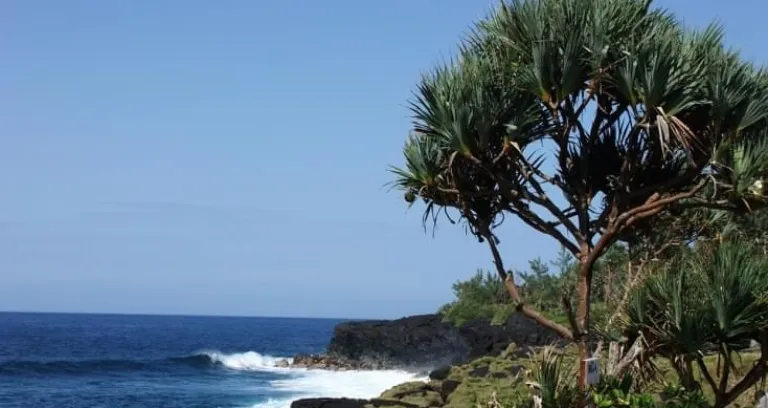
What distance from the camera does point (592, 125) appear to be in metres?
10.6

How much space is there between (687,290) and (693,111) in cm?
170

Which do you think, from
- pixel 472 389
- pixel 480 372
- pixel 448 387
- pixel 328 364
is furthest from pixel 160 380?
pixel 472 389

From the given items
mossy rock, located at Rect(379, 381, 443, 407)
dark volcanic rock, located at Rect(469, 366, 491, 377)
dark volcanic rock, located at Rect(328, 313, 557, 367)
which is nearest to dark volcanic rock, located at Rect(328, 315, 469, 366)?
dark volcanic rock, located at Rect(328, 313, 557, 367)

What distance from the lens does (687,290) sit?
34.1 ft

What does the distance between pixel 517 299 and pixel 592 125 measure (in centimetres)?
183

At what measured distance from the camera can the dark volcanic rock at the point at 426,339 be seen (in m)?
40.4

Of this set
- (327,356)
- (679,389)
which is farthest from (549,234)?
(327,356)

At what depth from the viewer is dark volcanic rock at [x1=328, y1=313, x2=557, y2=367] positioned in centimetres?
4044

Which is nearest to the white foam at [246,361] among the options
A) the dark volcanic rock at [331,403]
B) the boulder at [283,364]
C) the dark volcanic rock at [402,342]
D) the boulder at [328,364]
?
the boulder at [283,364]

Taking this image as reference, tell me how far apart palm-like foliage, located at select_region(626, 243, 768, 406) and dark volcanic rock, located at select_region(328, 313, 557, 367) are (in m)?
28.0

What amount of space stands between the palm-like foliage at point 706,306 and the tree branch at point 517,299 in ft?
2.29

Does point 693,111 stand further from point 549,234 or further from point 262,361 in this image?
point 262,361

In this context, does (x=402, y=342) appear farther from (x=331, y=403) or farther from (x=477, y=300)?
(x=331, y=403)

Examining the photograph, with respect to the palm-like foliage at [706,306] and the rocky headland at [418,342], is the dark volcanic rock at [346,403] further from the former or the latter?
the rocky headland at [418,342]
